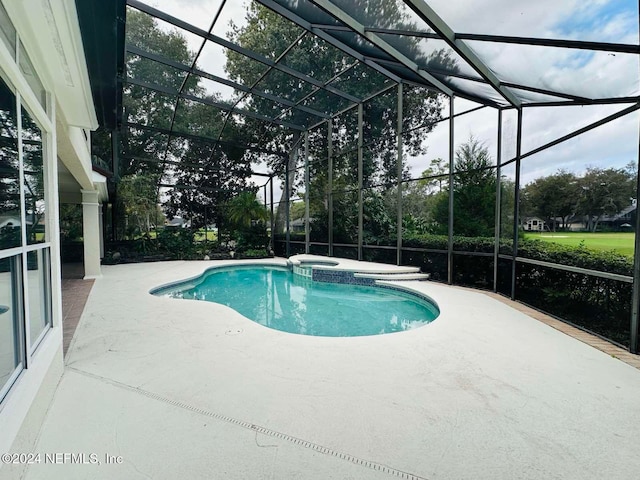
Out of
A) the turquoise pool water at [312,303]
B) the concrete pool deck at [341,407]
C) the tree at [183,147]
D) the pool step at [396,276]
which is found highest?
the tree at [183,147]

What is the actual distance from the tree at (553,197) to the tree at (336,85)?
8.96ft

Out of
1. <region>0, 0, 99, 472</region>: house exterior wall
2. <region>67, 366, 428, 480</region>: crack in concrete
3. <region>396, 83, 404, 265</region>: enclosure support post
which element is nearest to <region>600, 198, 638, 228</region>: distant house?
<region>67, 366, 428, 480</region>: crack in concrete

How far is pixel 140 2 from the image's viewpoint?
5.65m

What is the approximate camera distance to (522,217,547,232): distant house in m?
5.41

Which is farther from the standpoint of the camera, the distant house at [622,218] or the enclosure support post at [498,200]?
the enclosure support post at [498,200]

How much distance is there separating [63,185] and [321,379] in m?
9.37

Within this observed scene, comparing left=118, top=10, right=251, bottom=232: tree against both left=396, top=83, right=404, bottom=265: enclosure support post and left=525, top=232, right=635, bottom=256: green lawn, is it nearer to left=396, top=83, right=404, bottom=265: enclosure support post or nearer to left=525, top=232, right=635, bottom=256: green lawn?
left=396, top=83, right=404, bottom=265: enclosure support post

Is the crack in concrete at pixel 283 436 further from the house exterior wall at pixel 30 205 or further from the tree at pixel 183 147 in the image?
the tree at pixel 183 147

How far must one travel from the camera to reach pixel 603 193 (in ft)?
13.8

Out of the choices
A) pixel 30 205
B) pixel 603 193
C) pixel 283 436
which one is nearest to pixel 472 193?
pixel 603 193

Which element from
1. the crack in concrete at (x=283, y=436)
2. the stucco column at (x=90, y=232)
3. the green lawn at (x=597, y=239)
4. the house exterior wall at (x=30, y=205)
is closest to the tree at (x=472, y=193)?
the green lawn at (x=597, y=239)

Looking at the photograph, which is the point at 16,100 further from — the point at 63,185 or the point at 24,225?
the point at 63,185

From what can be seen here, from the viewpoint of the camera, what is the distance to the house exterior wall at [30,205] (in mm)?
1635

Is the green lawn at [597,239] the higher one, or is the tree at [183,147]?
the tree at [183,147]
